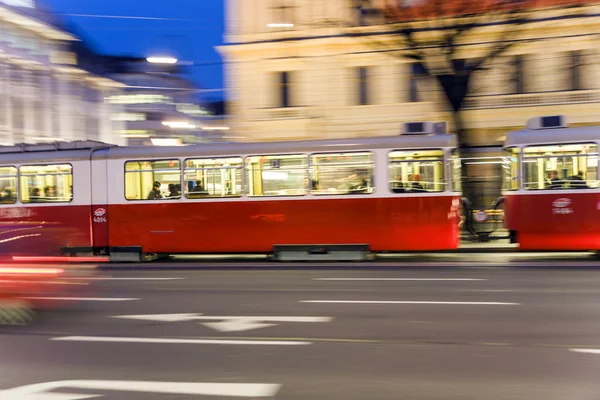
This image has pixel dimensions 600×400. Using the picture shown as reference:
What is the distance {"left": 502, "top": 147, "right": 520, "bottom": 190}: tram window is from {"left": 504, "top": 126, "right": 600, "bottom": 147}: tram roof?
23 cm

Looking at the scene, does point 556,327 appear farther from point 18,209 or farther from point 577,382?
point 18,209

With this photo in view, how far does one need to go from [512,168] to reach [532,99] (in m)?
14.7

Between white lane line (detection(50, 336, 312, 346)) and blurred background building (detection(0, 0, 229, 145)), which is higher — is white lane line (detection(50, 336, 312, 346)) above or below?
below

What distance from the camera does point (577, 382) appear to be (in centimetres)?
536

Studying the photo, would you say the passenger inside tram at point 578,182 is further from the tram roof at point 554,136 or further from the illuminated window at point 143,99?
the illuminated window at point 143,99

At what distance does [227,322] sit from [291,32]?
2425 centimetres

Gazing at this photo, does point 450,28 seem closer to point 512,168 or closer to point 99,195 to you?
point 512,168

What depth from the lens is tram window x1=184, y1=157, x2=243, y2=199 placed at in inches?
635

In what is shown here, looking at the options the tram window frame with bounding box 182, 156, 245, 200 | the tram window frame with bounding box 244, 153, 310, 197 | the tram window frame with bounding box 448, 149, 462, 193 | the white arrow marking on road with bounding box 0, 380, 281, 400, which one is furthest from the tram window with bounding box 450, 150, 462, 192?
the white arrow marking on road with bounding box 0, 380, 281, 400

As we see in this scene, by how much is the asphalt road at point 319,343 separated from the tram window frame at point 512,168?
4072mm

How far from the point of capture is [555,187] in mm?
14867

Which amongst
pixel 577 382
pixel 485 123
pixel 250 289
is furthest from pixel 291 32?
pixel 577 382

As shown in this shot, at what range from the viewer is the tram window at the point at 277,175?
15.8 m

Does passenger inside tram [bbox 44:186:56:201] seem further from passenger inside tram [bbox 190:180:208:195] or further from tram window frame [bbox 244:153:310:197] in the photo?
tram window frame [bbox 244:153:310:197]
